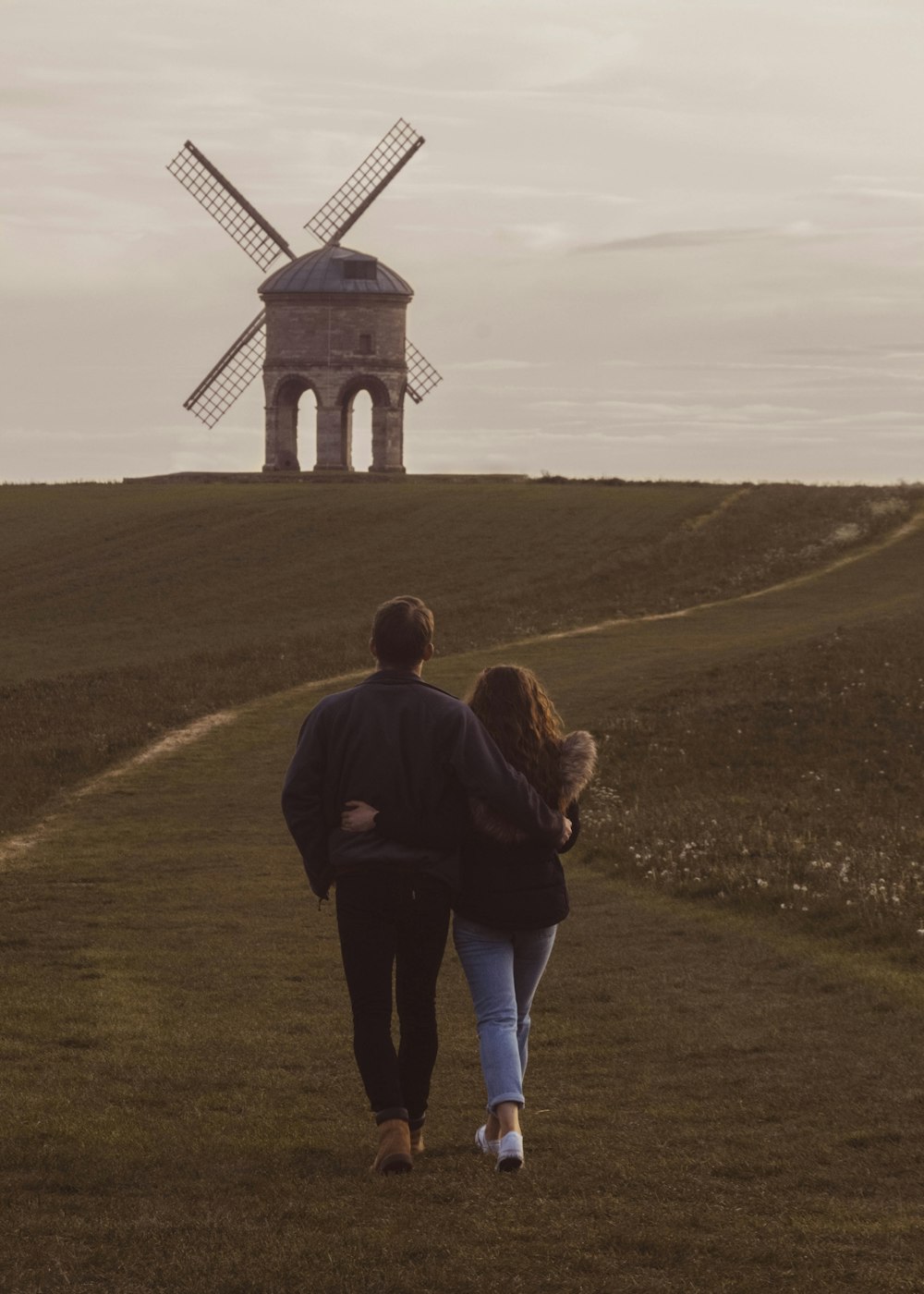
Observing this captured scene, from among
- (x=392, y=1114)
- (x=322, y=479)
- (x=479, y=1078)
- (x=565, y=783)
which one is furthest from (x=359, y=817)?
(x=322, y=479)

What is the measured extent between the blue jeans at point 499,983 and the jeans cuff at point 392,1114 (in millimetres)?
435

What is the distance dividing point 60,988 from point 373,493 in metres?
61.9

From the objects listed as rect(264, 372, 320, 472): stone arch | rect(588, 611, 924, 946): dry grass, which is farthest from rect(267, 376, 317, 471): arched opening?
rect(588, 611, 924, 946): dry grass

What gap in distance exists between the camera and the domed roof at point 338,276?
8694 cm

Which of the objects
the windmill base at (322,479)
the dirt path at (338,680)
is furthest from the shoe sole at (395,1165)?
the windmill base at (322,479)

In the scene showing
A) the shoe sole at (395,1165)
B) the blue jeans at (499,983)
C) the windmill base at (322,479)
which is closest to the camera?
the shoe sole at (395,1165)

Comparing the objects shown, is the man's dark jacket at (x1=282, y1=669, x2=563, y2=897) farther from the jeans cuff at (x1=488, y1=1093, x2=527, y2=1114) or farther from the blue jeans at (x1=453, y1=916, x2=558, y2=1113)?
the jeans cuff at (x1=488, y1=1093, x2=527, y2=1114)

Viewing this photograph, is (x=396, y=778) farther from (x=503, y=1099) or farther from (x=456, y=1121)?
(x=456, y=1121)

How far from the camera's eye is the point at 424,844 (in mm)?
8625

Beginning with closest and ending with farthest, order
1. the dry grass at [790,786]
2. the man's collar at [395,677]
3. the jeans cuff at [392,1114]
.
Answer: the jeans cuff at [392,1114], the man's collar at [395,677], the dry grass at [790,786]

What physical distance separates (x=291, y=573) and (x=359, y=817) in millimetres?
49375

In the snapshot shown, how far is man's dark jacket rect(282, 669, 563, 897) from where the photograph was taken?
859 cm

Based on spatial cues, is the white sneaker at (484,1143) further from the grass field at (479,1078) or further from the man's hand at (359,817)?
the man's hand at (359,817)

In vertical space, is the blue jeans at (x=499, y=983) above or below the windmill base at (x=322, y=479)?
below
